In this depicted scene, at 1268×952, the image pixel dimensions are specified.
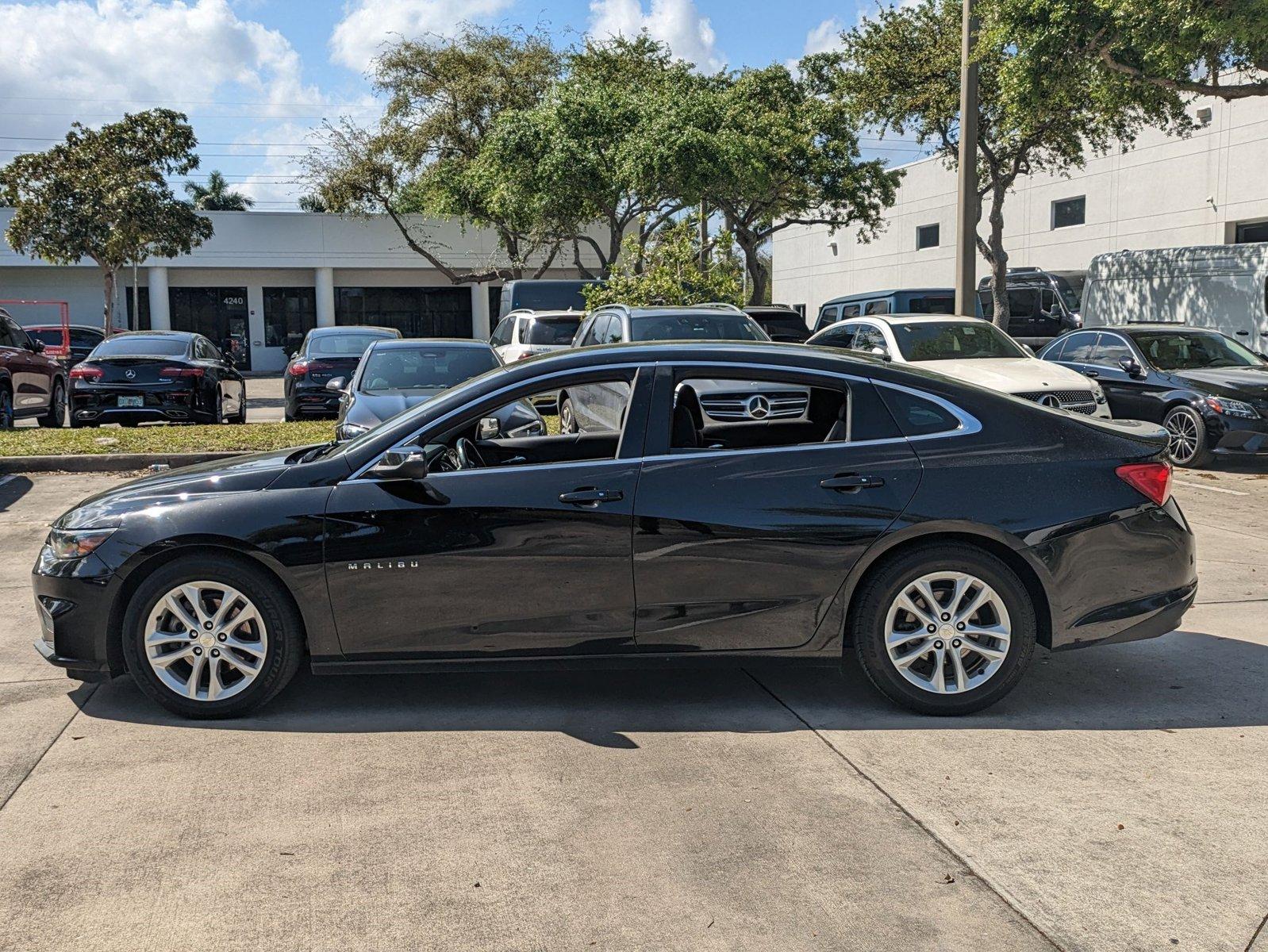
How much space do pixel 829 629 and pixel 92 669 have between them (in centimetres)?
311

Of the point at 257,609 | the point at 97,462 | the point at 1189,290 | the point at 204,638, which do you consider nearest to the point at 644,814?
the point at 257,609

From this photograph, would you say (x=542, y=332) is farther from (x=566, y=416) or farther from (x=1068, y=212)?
(x=1068, y=212)

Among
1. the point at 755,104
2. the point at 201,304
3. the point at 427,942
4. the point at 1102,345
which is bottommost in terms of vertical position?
the point at 427,942

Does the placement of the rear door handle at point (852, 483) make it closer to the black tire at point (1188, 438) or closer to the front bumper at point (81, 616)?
the front bumper at point (81, 616)

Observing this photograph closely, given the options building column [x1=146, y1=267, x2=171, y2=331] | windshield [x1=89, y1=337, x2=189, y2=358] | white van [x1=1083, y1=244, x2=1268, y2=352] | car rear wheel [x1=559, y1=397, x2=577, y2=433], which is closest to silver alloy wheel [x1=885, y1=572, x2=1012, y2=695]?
car rear wheel [x1=559, y1=397, x2=577, y2=433]

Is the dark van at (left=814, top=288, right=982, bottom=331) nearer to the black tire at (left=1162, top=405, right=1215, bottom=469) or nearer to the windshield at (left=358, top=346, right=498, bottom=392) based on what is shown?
the black tire at (left=1162, top=405, right=1215, bottom=469)

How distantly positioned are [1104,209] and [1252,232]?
5.30 metres

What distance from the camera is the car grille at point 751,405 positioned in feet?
24.3

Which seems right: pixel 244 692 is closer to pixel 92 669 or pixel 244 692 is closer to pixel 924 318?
pixel 92 669

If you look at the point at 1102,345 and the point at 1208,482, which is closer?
the point at 1208,482

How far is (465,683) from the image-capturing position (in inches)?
226

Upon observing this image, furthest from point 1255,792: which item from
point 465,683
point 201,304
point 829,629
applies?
point 201,304

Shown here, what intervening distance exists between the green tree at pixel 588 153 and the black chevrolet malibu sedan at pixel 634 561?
72.7 ft

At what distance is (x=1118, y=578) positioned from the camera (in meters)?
5.25
